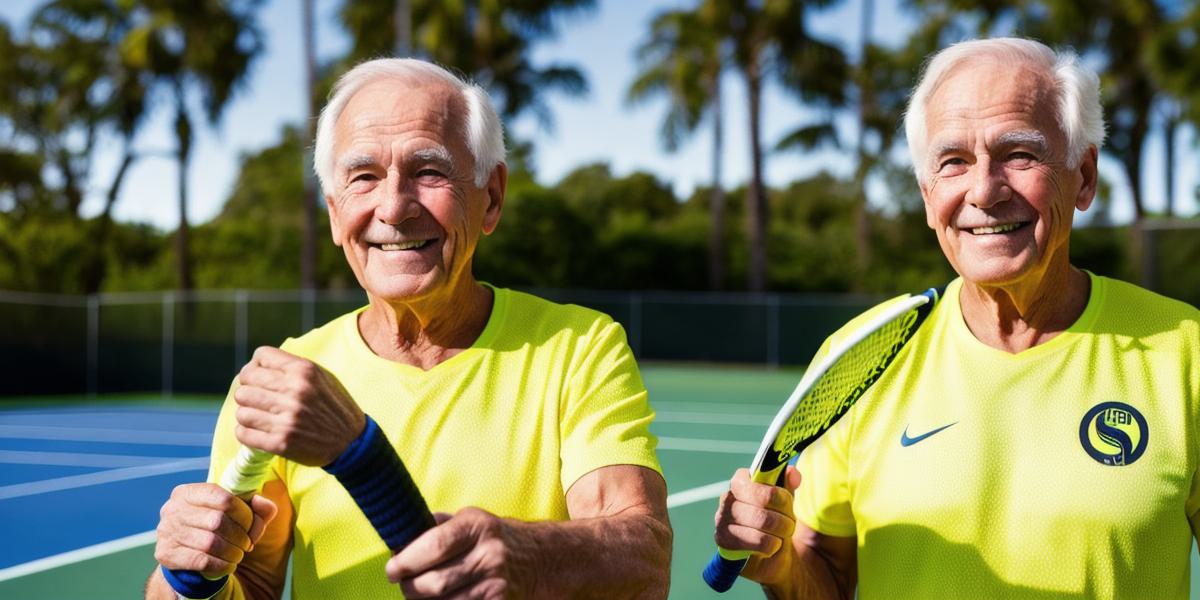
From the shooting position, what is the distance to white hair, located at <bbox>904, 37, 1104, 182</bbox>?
270cm

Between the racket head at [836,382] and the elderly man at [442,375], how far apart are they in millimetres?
250

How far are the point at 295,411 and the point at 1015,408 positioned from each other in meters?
1.51

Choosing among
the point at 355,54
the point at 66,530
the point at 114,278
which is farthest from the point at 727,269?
the point at 66,530

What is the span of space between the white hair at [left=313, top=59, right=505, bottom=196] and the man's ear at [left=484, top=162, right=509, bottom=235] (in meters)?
0.03

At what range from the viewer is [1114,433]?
8.57ft

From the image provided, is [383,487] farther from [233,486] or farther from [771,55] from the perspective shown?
[771,55]

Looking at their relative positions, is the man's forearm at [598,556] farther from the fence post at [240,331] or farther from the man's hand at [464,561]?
the fence post at [240,331]

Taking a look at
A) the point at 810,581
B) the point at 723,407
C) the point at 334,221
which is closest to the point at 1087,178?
the point at 810,581

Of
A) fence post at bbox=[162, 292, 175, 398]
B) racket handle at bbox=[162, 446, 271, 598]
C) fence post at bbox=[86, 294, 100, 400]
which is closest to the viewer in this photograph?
racket handle at bbox=[162, 446, 271, 598]

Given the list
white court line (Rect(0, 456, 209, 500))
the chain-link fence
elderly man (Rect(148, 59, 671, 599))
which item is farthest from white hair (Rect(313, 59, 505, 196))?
the chain-link fence

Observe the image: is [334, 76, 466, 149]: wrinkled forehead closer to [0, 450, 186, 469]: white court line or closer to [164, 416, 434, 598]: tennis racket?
[164, 416, 434, 598]: tennis racket

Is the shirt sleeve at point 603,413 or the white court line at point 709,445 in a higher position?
the shirt sleeve at point 603,413

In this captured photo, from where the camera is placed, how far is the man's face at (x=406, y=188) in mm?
2531

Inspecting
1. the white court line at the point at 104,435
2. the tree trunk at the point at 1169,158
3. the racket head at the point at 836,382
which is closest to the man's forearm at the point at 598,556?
Answer: the racket head at the point at 836,382
